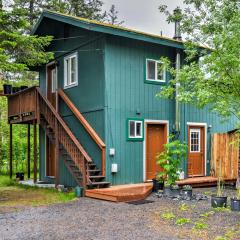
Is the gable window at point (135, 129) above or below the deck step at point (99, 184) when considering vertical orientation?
above

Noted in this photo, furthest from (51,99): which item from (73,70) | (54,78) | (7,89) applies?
(73,70)

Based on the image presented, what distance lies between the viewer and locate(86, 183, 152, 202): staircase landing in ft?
30.6

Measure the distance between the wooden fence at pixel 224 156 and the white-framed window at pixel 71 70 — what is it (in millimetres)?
5444

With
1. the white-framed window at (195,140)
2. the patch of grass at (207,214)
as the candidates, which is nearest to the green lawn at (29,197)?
the patch of grass at (207,214)

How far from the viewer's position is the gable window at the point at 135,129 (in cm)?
1162

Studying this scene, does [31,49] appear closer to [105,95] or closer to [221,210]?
[105,95]

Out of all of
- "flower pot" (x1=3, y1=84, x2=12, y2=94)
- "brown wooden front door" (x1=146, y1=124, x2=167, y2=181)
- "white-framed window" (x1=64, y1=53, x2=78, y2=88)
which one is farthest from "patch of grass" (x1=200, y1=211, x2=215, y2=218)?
"flower pot" (x1=3, y1=84, x2=12, y2=94)

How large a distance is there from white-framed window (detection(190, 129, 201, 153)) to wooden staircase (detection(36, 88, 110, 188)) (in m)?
4.01

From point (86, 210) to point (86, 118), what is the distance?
4.39 metres

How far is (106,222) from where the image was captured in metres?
7.04

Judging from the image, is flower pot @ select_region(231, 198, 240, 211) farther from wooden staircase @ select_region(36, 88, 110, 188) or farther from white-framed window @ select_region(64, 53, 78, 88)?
white-framed window @ select_region(64, 53, 78, 88)

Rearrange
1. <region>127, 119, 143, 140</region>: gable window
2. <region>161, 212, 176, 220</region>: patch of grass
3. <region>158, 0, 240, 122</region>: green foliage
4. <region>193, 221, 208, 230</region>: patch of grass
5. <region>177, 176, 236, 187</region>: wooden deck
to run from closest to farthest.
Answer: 1. <region>193, 221, 208, 230</region>: patch of grass
2. <region>161, 212, 176, 220</region>: patch of grass
3. <region>158, 0, 240, 122</region>: green foliage
4. <region>127, 119, 143, 140</region>: gable window
5. <region>177, 176, 236, 187</region>: wooden deck

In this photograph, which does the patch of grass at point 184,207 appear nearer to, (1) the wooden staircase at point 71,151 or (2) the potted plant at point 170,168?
(2) the potted plant at point 170,168

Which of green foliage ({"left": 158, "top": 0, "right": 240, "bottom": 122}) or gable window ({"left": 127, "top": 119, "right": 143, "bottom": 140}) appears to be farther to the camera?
gable window ({"left": 127, "top": 119, "right": 143, "bottom": 140})
